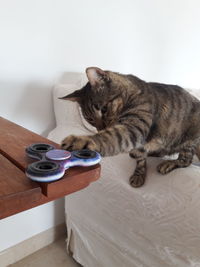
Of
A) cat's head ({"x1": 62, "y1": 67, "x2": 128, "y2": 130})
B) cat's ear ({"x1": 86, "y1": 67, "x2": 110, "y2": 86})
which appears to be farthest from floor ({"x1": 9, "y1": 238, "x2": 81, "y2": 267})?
cat's ear ({"x1": 86, "y1": 67, "x2": 110, "y2": 86})

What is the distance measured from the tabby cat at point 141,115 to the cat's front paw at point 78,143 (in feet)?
0.20

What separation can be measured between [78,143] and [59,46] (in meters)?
0.72

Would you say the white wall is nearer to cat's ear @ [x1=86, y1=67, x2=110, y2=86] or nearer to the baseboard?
the baseboard

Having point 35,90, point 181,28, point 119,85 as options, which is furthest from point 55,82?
point 181,28

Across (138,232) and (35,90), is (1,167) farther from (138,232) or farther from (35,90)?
(35,90)

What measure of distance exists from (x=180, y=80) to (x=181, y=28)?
1.17 ft

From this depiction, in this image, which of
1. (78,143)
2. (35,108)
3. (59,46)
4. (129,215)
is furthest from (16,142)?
(59,46)

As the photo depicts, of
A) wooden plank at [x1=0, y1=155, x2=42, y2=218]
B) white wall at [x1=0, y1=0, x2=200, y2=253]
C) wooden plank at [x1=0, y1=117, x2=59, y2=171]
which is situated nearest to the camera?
wooden plank at [x1=0, y1=155, x2=42, y2=218]

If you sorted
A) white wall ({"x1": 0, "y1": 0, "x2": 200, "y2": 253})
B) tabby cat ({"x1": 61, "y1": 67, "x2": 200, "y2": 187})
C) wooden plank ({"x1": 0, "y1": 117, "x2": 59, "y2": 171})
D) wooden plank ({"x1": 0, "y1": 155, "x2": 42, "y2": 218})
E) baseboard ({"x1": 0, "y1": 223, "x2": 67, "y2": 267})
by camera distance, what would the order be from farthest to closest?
baseboard ({"x1": 0, "y1": 223, "x2": 67, "y2": 267}) < white wall ({"x1": 0, "y1": 0, "x2": 200, "y2": 253}) < tabby cat ({"x1": 61, "y1": 67, "x2": 200, "y2": 187}) < wooden plank ({"x1": 0, "y1": 117, "x2": 59, "y2": 171}) < wooden plank ({"x1": 0, "y1": 155, "x2": 42, "y2": 218})

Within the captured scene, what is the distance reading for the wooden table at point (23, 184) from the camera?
363 millimetres

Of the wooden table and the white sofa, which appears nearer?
the wooden table

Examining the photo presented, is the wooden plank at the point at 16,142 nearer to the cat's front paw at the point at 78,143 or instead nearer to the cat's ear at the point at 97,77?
the cat's front paw at the point at 78,143

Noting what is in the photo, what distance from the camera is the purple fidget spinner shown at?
0.38 meters

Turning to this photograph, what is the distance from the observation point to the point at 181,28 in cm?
171
